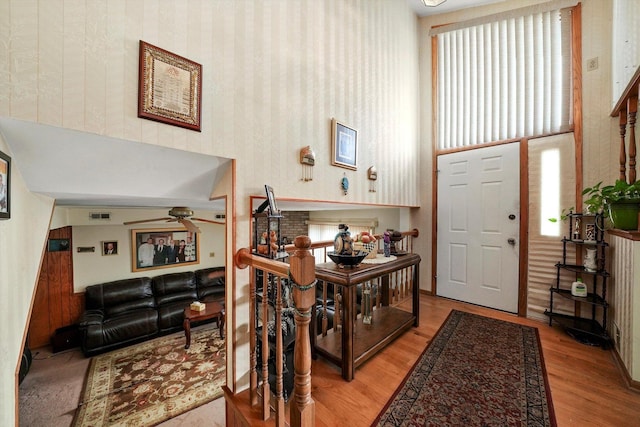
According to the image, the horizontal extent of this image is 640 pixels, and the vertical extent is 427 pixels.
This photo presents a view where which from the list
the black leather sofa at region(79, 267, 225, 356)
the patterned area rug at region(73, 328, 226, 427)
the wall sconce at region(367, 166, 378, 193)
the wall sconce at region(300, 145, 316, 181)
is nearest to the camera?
the wall sconce at region(300, 145, 316, 181)

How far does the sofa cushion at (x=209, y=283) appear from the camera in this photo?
470 centimetres

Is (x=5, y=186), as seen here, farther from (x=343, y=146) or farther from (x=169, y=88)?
(x=343, y=146)

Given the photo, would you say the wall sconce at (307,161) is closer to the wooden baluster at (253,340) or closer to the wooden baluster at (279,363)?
the wooden baluster at (253,340)

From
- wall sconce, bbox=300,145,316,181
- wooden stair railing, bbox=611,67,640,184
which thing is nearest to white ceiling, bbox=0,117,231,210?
wall sconce, bbox=300,145,316,181

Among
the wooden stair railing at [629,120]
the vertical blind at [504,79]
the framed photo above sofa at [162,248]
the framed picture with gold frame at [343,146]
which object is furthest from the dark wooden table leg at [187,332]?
the wooden stair railing at [629,120]

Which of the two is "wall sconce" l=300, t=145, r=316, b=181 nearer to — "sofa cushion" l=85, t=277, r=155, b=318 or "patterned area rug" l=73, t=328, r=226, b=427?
"patterned area rug" l=73, t=328, r=226, b=427

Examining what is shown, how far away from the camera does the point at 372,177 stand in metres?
2.74

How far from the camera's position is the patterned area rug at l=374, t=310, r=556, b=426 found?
143 centimetres

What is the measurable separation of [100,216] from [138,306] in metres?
1.60

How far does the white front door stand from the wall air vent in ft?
17.4

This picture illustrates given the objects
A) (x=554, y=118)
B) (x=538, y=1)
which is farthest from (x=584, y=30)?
(x=554, y=118)

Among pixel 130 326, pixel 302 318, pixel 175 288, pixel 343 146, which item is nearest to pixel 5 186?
pixel 302 318

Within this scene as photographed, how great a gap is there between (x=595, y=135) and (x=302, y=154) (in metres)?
3.01

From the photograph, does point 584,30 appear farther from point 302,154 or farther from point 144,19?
point 144,19
